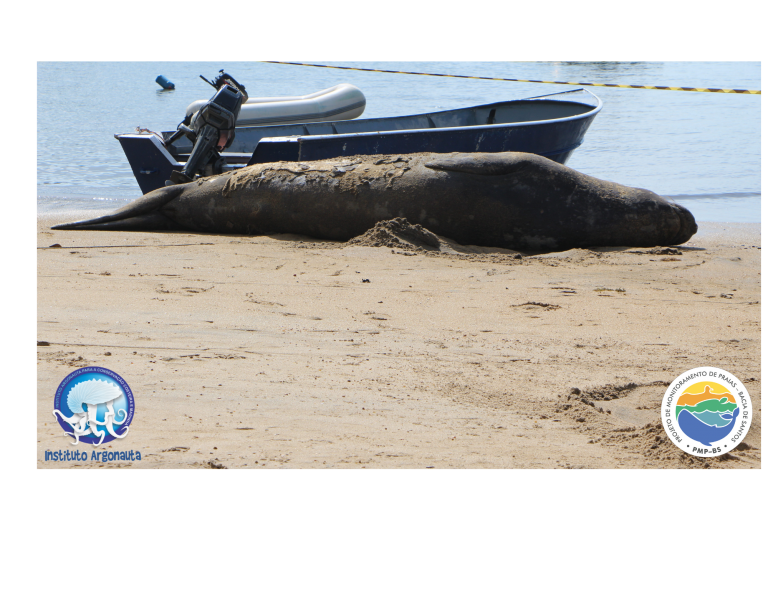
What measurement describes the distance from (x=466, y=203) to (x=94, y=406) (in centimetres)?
458

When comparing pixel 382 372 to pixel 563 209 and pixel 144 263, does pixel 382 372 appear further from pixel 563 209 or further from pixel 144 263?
pixel 563 209

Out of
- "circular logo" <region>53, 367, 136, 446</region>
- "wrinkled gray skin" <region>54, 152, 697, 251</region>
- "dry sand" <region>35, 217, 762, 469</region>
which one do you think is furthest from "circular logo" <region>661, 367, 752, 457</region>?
"wrinkled gray skin" <region>54, 152, 697, 251</region>

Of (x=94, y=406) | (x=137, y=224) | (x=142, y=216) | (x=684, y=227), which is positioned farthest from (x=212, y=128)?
(x=94, y=406)

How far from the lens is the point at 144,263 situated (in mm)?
5418

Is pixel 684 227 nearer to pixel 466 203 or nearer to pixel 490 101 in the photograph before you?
pixel 466 203

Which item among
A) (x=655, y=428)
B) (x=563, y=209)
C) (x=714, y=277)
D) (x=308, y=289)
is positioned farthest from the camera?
(x=563, y=209)

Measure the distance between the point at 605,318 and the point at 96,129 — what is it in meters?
15.2

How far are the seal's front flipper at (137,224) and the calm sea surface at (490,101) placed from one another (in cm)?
290

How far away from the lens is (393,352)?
11.0 ft

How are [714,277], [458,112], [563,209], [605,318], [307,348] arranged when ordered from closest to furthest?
1. [307,348]
2. [605,318]
3. [714,277]
4. [563,209]
5. [458,112]

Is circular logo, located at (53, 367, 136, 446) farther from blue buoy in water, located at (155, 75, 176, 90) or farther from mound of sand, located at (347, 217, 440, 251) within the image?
blue buoy in water, located at (155, 75, 176, 90)

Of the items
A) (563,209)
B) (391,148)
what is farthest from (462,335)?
(391,148)

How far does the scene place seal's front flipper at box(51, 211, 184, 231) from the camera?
7.20 m

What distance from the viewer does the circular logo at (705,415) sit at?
2477 millimetres
